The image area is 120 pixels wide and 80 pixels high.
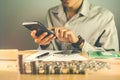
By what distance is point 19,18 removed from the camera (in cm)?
160

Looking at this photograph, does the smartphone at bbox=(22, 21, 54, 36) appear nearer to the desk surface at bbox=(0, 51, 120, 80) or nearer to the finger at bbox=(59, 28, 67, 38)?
the finger at bbox=(59, 28, 67, 38)

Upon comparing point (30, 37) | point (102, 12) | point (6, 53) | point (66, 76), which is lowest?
point (66, 76)

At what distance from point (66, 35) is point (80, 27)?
12 cm

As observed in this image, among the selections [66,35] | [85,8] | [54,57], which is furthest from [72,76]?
[85,8]

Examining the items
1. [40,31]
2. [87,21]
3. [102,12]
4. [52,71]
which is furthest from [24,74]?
[102,12]

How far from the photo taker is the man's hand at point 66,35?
1570 mm

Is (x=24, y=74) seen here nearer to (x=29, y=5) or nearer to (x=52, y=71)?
(x=52, y=71)

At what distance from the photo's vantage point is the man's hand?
1.57m

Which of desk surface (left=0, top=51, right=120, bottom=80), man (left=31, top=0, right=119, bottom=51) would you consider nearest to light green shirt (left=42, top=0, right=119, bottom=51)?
man (left=31, top=0, right=119, bottom=51)

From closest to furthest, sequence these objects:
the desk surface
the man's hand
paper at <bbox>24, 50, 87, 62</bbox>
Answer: the desk surface → paper at <bbox>24, 50, 87, 62</bbox> → the man's hand

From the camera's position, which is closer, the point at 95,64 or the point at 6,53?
the point at 95,64

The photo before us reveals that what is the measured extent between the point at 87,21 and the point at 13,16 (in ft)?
1.83

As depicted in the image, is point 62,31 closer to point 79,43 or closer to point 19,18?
point 79,43

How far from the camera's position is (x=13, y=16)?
1605 millimetres
